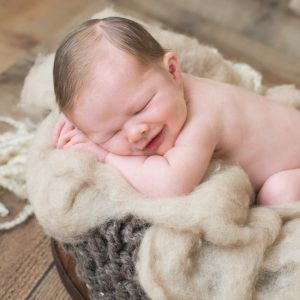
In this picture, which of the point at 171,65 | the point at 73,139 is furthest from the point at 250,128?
the point at 73,139

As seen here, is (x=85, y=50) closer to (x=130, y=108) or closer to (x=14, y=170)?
(x=130, y=108)

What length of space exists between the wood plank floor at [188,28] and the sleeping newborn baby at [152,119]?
1.91 ft

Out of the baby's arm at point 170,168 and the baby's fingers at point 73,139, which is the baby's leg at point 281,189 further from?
the baby's fingers at point 73,139

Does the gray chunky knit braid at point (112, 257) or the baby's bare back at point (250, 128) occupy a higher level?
the baby's bare back at point (250, 128)

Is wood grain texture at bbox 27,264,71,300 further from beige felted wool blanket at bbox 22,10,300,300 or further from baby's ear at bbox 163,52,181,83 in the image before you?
baby's ear at bbox 163,52,181,83

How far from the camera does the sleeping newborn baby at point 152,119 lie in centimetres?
72

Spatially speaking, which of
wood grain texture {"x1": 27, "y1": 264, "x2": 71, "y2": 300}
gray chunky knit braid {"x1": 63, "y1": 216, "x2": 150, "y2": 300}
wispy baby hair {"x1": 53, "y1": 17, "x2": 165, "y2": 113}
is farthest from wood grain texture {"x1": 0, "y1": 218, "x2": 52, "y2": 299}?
wispy baby hair {"x1": 53, "y1": 17, "x2": 165, "y2": 113}

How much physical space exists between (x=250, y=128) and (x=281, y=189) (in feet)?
0.35

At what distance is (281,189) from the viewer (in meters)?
0.80

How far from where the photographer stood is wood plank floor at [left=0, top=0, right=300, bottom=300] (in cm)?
148

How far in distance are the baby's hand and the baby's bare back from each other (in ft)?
0.52

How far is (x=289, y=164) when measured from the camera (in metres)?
0.85

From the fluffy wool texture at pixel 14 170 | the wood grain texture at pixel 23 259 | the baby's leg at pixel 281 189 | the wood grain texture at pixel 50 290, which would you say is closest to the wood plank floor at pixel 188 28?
the fluffy wool texture at pixel 14 170

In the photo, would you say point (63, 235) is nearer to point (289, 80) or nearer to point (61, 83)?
point (61, 83)
